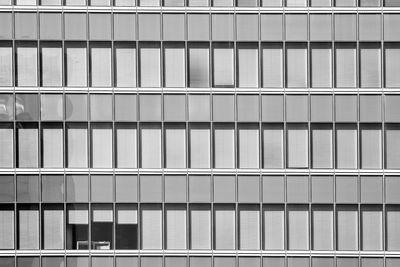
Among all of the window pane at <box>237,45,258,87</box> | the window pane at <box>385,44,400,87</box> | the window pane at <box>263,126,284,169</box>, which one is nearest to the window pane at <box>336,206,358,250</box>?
the window pane at <box>263,126,284,169</box>

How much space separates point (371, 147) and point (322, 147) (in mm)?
1884

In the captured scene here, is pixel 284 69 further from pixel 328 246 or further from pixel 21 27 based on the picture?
pixel 21 27

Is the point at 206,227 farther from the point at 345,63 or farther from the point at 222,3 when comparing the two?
the point at 222,3

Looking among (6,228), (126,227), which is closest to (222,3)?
(126,227)

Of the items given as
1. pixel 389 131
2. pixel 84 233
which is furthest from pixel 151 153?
pixel 389 131

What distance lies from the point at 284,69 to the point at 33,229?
11.3 m

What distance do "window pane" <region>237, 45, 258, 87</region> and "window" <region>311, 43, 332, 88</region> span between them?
2180mm

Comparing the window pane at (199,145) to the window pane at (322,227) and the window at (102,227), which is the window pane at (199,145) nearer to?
the window at (102,227)

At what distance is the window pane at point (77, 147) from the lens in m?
33.8

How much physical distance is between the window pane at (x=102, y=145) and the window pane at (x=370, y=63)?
391 inches

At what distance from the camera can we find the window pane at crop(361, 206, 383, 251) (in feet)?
111

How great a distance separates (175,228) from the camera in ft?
111

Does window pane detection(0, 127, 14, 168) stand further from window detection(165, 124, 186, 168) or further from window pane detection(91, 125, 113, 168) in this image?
window detection(165, 124, 186, 168)

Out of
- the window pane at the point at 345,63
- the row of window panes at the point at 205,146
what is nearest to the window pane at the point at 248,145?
the row of window panes at the point at 205,146
